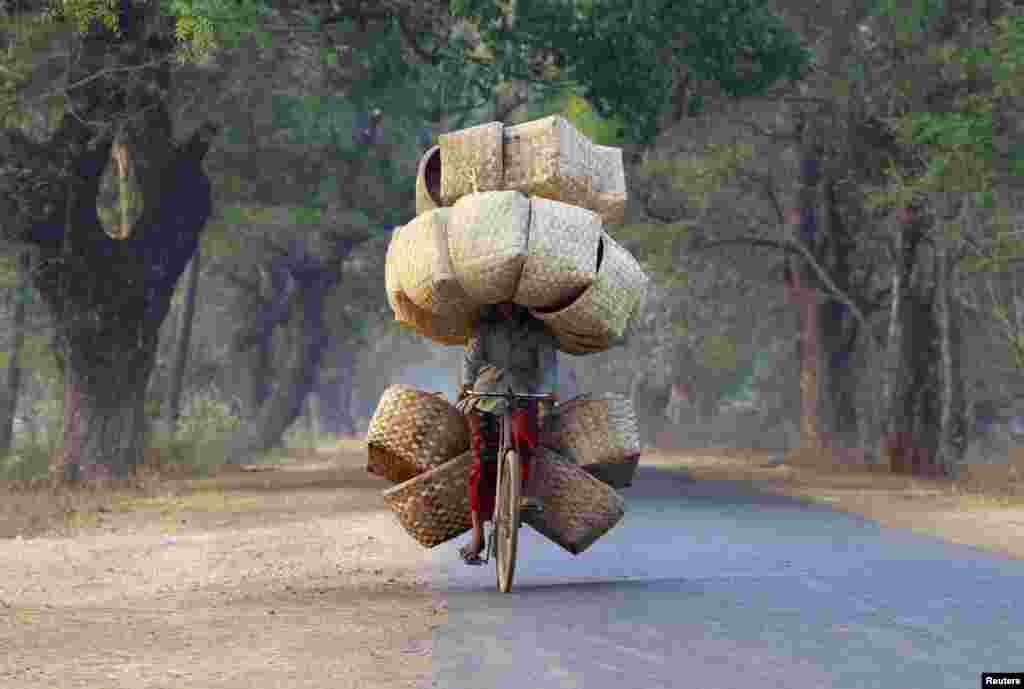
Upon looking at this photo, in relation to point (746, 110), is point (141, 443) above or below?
below

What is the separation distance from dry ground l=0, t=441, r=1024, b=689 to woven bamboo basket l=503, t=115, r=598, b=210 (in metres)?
2.80

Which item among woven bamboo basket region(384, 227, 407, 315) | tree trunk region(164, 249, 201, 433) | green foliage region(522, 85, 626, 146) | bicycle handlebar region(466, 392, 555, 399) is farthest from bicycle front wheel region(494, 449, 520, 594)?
tree trunk region(164, 249, 201, 433)

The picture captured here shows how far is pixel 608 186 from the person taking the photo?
11391mm

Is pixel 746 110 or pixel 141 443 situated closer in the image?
pixel 141 443

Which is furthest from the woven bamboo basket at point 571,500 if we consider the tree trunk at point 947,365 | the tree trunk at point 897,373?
the tree trunk at point 897,373

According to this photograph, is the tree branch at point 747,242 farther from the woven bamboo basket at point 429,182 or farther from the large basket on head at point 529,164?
the large basket on head at point 529,164

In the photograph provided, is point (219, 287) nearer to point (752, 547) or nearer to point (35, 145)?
point (35, 145)

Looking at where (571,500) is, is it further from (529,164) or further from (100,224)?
(100,224)

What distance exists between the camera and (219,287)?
48.2 metres

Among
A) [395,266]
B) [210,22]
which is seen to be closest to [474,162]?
[395,266]

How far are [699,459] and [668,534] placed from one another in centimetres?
2532

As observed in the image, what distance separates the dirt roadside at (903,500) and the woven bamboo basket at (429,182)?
528 centimetres

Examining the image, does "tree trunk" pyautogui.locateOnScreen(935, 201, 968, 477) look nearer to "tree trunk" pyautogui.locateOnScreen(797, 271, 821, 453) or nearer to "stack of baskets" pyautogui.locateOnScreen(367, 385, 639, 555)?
"tree trunk" pyautogui.locateOnScreen(797, 271, 821, 453)

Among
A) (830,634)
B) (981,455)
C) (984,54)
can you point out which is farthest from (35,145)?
(981,455)
